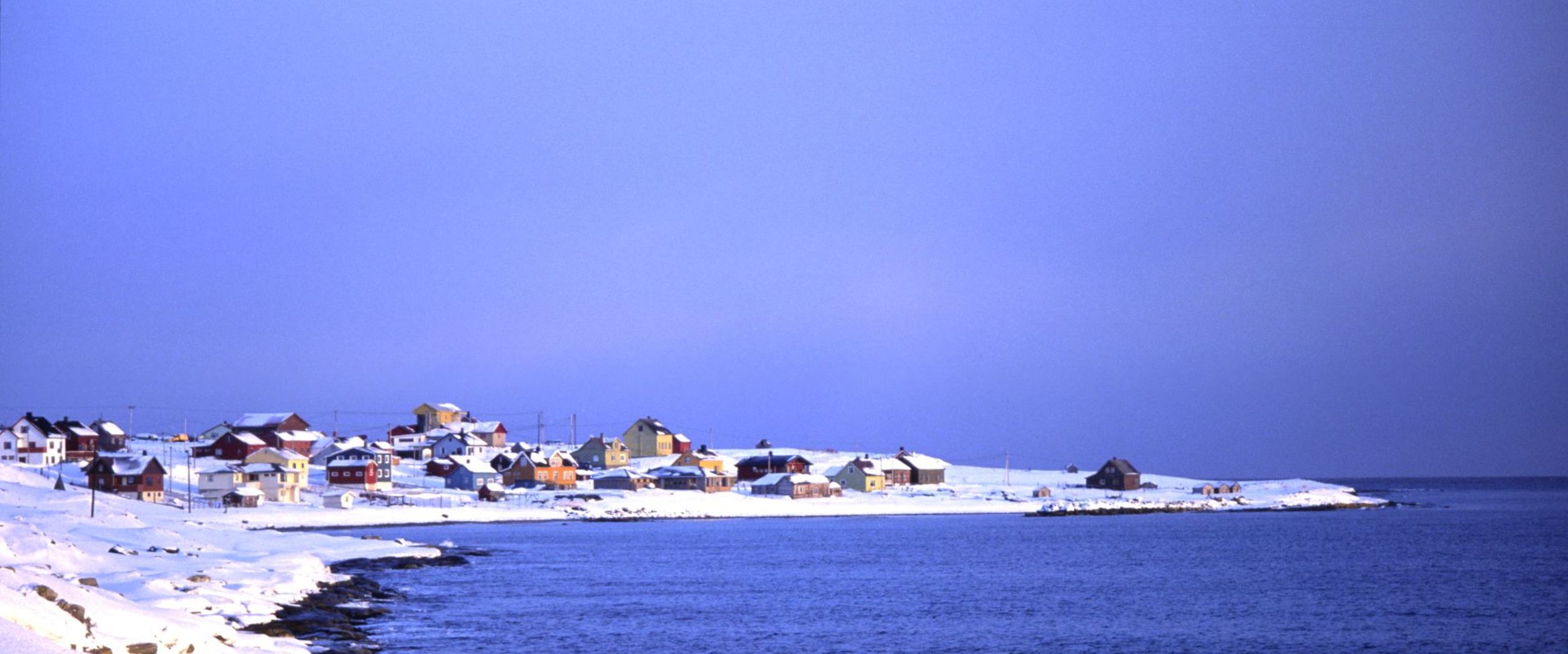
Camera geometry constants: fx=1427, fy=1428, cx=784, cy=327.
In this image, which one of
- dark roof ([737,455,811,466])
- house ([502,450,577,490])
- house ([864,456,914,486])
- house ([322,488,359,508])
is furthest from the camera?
house ([864,456,914,486])

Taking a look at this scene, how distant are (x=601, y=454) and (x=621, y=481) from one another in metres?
14.8

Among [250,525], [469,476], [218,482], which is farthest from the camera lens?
[469,476]

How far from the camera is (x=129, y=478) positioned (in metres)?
88.8

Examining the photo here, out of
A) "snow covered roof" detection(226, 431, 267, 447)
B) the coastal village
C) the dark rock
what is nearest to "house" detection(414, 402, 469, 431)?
the coastal village

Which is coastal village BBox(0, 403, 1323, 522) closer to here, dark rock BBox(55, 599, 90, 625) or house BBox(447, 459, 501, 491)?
house BBox(447, 459, 501, 491)

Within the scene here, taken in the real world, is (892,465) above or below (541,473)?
above

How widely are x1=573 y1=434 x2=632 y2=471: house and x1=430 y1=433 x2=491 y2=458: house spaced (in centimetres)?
961

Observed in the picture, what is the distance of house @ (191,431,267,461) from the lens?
379ft

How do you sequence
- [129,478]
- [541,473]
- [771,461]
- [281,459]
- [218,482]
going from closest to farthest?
[129,478] → [218,482] → [281,459] → [541,473] → [771,461]

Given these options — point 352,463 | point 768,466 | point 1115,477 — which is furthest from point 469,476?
point 1115,477

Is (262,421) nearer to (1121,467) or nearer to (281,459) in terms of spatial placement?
(281,459)

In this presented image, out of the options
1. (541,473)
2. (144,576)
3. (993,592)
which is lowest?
(993,592)

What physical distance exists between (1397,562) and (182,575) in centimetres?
4727

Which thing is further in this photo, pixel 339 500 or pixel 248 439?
pixel 248 439
